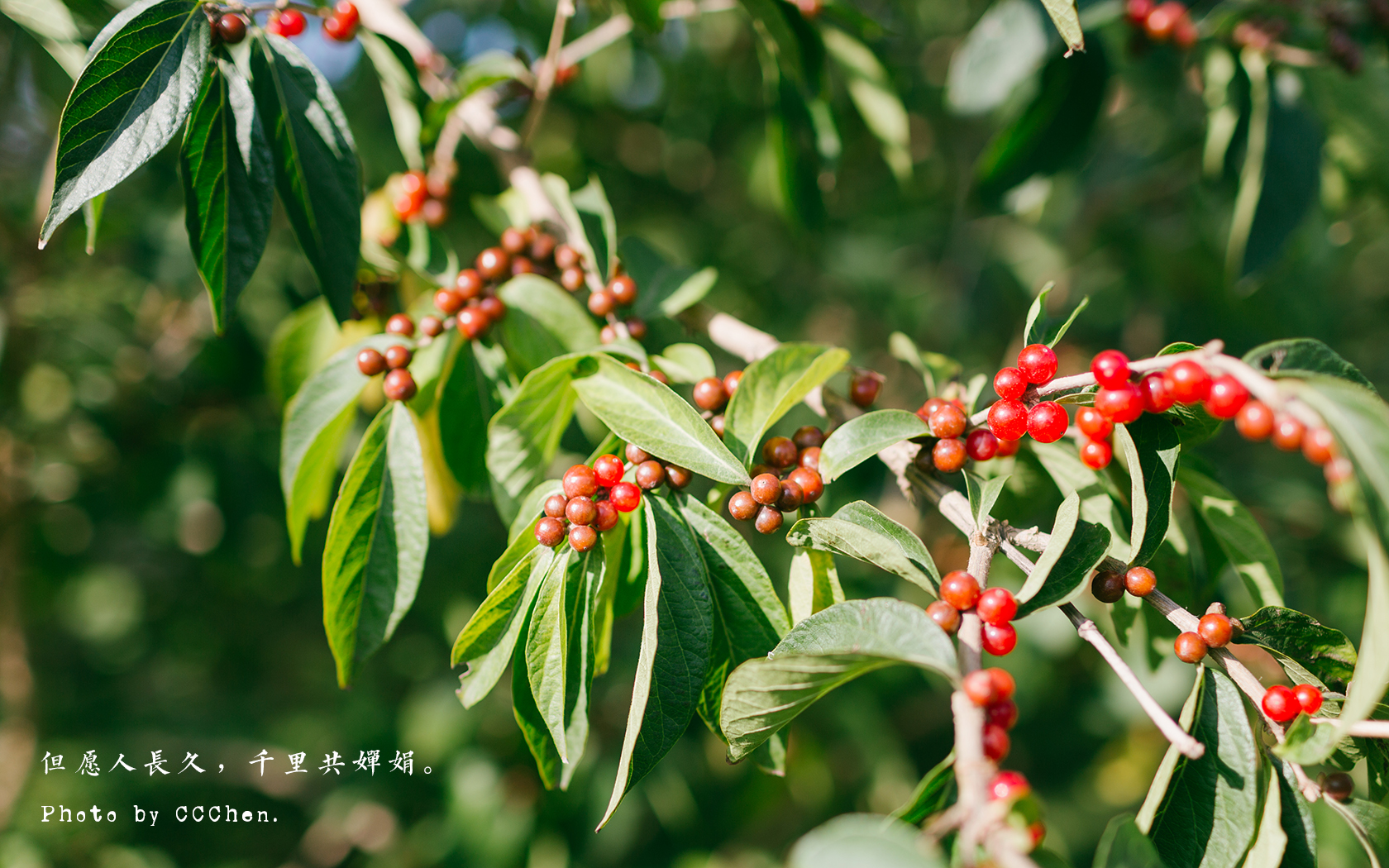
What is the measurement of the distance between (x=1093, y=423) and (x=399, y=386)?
3.23 feet

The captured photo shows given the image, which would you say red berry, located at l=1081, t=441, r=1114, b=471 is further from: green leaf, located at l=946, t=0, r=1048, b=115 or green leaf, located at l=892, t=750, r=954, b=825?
green leaf, located at l=946, t=0, r=1048, b=115

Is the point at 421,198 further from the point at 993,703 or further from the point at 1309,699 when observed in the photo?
the point at 1309,699

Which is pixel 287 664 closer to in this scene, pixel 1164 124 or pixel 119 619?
pixel 119 619

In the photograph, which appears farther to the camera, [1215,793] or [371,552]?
[371,552]

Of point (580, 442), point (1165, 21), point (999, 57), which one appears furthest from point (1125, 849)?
point (1165, 21)

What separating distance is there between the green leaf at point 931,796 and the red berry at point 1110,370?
443 millimetres

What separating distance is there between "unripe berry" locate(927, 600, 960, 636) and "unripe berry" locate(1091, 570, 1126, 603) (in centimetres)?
21

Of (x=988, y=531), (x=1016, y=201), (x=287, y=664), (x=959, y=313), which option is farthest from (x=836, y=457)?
(x=287, y=664)

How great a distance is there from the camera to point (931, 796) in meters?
0.80

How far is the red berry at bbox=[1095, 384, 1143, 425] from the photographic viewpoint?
0.84 meters

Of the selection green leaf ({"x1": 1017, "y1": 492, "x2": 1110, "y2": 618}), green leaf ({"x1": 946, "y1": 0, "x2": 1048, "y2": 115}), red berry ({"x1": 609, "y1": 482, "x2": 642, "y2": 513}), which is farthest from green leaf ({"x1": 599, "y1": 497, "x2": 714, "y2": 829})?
green leaf ({"x1": 946, "y1": 0, "x2": 1048, "y2": 115})

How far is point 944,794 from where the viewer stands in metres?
0.80

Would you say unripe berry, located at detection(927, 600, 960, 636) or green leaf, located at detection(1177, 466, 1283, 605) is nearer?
unripe berry, located at detection(927, 600, 960, 636)

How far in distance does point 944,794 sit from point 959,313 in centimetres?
232
